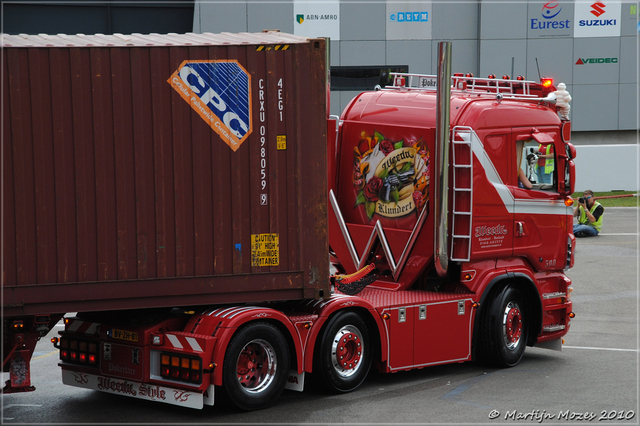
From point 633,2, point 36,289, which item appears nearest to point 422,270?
point 36,289

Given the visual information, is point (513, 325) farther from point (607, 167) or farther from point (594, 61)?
point (594, 61)

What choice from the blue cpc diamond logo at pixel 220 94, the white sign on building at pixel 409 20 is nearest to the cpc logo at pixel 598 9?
the white sign on building at pixel 409 20

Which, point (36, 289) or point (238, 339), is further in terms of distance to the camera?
point (238, 339)

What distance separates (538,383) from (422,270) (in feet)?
6.22

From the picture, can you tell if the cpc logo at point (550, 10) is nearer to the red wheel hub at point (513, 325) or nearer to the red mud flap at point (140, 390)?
the red wheel hub at point (513, 325)

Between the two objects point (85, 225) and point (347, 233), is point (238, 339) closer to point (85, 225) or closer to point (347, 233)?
point (85, 225)

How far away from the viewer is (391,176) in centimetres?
998

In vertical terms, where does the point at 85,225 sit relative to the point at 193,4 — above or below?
below

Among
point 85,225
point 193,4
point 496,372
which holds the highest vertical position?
point 193,4

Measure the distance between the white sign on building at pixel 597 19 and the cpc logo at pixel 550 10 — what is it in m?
0.84

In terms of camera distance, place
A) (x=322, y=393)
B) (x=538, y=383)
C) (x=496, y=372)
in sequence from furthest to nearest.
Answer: (x=496, y=372) → (x=538, y=383) → (x=322, y=393)

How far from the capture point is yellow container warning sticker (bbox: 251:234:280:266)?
7.74 meters

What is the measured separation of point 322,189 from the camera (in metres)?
7.95

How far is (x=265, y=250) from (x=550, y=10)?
2714 cm
